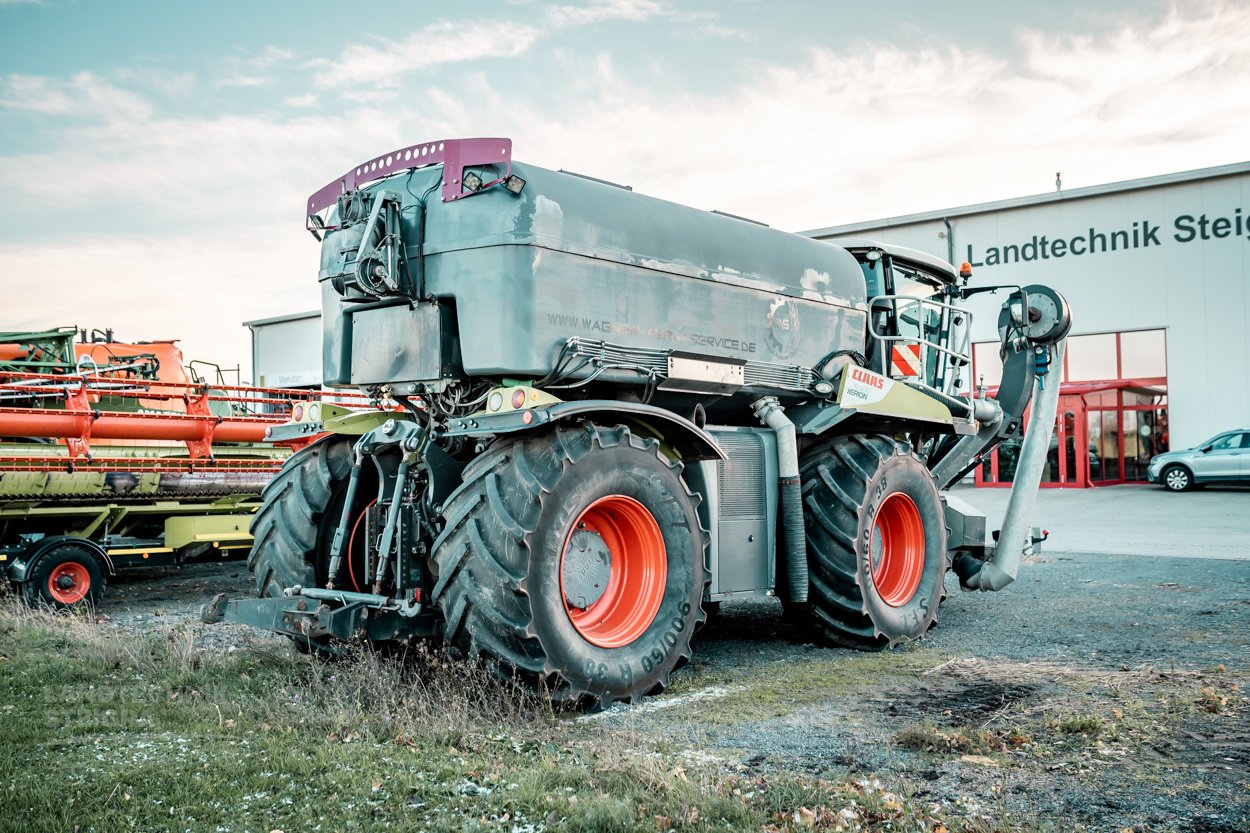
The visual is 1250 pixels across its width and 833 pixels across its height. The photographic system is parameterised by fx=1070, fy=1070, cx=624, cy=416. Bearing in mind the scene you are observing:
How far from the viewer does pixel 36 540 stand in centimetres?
936

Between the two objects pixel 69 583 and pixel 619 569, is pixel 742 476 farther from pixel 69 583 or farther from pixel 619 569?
pixel 69 583

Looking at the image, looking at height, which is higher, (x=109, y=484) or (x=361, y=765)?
(x=109, y=484)

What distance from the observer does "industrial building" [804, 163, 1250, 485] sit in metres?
26.6

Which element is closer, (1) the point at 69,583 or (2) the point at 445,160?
(2) the point at 445,160

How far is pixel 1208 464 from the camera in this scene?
25.1 metres

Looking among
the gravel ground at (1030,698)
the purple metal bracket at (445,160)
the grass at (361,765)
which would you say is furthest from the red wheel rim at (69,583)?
the purple metal bracket at (445,160)

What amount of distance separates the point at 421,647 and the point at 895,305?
16.4 ft

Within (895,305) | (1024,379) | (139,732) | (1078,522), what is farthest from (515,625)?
(1078,522)

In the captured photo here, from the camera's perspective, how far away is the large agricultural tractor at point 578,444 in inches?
213

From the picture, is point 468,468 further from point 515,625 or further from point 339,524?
point 339,524

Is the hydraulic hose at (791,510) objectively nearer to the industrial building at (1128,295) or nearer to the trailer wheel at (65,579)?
the trailer wheel at (65,579)

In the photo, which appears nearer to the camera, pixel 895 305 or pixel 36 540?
pixel 895 305

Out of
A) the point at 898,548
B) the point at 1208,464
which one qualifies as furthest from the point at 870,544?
the point at 1208,464

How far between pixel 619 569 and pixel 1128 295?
25846 millimetres
